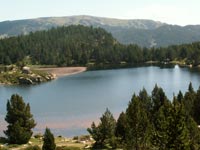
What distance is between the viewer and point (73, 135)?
90.9 meters

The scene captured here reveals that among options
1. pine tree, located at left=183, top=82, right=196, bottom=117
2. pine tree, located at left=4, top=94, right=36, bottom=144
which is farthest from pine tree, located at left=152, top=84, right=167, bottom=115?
pine tree, located at left=4, top=94, right=36, bottom=144

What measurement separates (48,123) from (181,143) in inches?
2359

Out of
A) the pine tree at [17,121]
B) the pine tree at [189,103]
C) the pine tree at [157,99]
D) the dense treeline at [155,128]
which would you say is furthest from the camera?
the pine tree at [157,99]

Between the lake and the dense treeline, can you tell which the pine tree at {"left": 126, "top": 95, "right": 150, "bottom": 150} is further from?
the lake

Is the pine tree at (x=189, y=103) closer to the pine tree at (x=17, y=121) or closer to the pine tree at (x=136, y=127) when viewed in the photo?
the pine tree at (x=136, y=127)

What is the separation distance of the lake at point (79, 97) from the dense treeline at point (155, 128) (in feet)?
61.3

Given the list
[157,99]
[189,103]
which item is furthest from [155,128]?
[189,103]

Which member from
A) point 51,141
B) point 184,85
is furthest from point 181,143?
point 184,85

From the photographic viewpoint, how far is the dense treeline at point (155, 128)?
1971 inches

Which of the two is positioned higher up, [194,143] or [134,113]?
[134,113]

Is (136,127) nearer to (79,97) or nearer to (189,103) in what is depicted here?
(189,103)

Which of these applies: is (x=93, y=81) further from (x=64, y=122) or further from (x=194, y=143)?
(x=194, y=143)

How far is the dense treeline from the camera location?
1971 inches

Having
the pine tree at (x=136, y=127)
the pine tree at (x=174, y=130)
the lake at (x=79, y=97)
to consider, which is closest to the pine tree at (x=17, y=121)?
the lake at (x=79, y=97)
